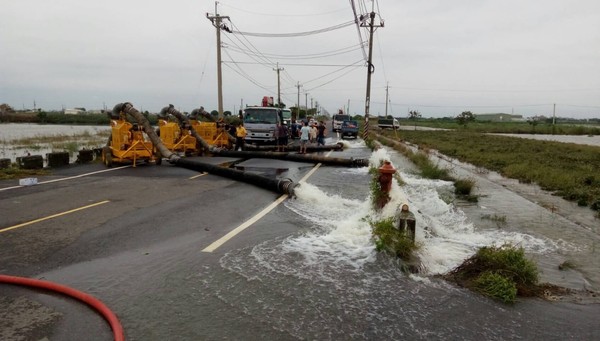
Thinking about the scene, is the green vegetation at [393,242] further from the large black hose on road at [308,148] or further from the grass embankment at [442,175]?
the large black hose on road at [308,148]

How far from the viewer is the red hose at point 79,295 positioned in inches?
154

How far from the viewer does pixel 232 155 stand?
864 inches

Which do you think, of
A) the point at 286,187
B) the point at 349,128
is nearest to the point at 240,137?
the point at 286,187

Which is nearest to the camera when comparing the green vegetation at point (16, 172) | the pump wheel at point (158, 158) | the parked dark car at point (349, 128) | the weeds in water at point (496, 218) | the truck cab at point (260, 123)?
the weeds in water at point (496, 218)

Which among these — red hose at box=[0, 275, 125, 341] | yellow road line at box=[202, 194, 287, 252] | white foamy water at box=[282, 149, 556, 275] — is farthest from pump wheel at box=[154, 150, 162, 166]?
red hose at box=[0, 275, 125, 341]

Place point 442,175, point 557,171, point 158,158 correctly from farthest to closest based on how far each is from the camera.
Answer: point 158,158
point 557,171
point 442,175

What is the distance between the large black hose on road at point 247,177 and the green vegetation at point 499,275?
604 cm

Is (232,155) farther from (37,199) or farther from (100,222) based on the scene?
(100,222)

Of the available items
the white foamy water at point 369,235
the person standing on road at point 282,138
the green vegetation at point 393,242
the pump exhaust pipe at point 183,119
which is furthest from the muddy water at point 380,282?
the person standing on road at point 282,138

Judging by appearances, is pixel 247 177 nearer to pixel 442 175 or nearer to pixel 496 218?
pixel 496 218

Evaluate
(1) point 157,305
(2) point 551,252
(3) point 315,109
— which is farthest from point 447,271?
(3) point 315,109

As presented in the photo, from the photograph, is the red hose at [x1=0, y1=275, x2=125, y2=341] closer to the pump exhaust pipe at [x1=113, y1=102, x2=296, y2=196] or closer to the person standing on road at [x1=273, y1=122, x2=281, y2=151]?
the pump exhaust pipe at [x1=113, y1=102, x2=296, y2=196]

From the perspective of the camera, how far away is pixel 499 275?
545 centimetres

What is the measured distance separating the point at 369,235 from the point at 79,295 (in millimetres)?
4320
